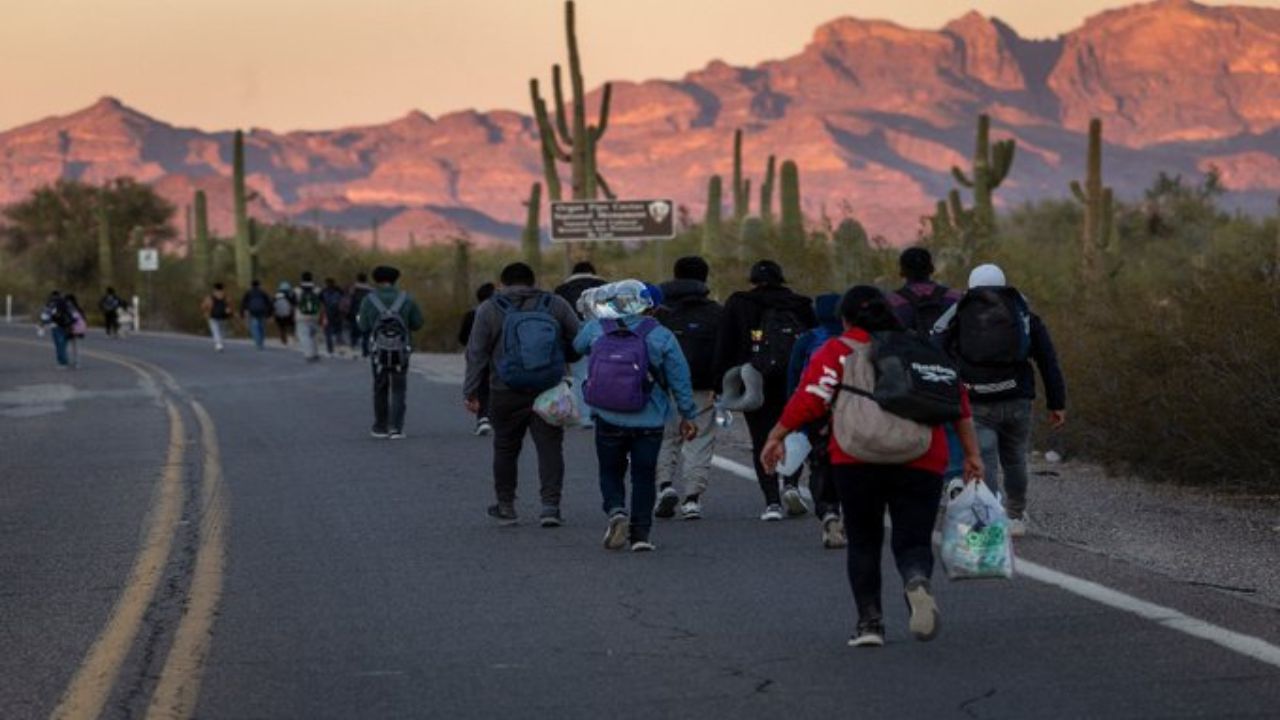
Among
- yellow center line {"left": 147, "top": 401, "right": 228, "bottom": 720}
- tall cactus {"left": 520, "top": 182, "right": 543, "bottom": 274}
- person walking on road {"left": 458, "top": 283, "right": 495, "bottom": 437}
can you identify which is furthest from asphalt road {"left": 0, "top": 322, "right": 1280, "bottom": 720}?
tall cactus {"left": 520, "top": 182, "right": 543, "bottom": 274}

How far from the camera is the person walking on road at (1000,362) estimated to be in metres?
13.1

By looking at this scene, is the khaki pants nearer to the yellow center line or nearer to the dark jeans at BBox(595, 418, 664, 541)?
the dark jeans at BBox(595, 418, 664, 541)

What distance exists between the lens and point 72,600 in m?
11.7

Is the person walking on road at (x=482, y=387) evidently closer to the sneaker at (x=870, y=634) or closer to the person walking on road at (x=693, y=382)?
the person walking on road at (x=693, y=382)

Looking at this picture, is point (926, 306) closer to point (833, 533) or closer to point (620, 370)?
point (833, 533)

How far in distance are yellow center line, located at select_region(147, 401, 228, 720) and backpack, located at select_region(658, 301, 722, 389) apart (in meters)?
3.26

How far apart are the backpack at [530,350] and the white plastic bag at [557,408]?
0.13 meters

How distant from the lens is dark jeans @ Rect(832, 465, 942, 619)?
9.62m

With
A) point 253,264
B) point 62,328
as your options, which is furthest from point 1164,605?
point 253,264

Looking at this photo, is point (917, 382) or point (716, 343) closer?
point (917, 382)

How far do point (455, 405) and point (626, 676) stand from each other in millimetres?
19768

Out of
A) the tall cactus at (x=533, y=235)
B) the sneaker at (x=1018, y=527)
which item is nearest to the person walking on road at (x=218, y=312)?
the tall cactus at (x=533, y=235)

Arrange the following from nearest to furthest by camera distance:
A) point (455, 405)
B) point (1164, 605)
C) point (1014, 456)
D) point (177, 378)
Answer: point (1164, 605) → point (1014, 456) → point (455, 405) → point (177, 378)

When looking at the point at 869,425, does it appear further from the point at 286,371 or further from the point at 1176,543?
the point at 286,371
